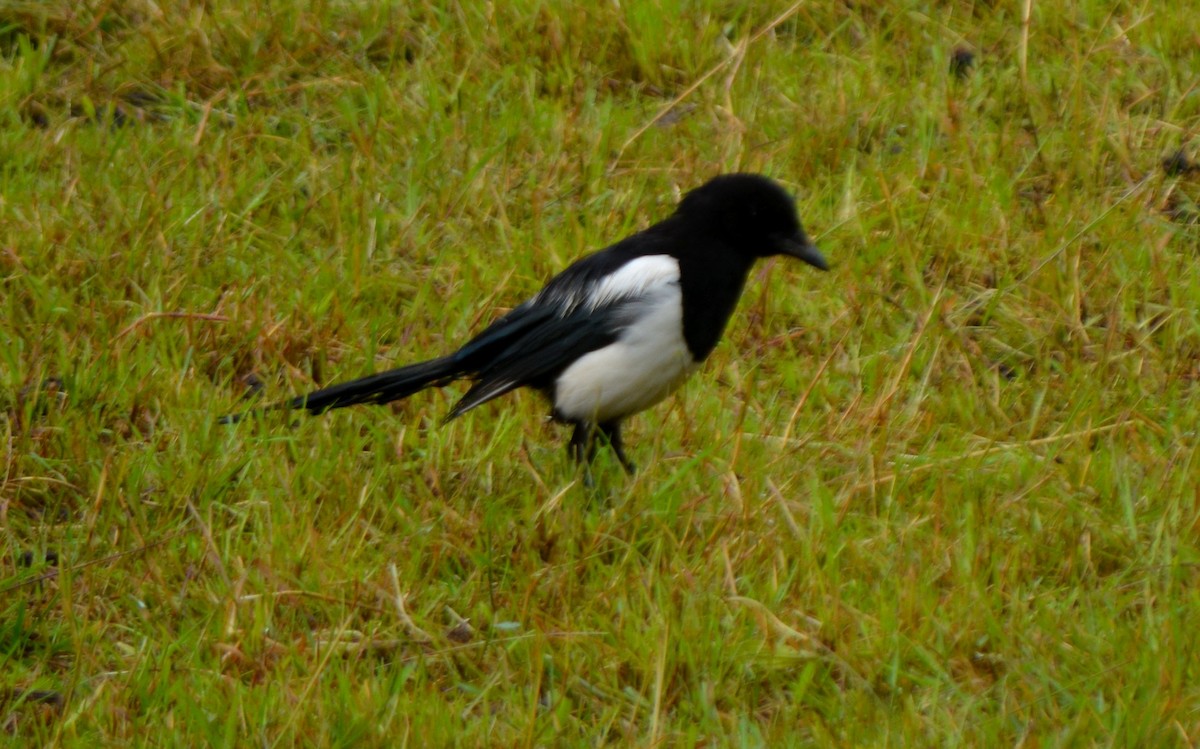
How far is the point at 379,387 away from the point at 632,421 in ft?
2.29

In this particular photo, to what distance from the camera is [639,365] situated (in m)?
3.87

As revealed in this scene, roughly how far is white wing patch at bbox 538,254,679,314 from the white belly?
3 centimetres

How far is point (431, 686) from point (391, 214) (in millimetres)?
2192

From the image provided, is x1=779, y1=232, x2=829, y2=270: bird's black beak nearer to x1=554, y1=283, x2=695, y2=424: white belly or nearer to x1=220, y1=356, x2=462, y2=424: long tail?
x1=554, y1=283, x2=695, y2=424: white belly

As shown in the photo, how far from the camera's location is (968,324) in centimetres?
475

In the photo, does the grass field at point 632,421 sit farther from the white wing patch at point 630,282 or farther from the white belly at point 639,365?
the white wing patch at point 630,282

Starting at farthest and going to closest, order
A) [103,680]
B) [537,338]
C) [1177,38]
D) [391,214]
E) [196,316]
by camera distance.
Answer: [1177,38] < [391,214] < [196,316] < [537,338] < [103,680]

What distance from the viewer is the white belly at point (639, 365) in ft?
12.7

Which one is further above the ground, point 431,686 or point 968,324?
point 431,686

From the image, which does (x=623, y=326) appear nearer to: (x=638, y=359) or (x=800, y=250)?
(x=638, y=359)

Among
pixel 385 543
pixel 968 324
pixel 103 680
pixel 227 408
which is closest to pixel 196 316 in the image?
pixel 227 408

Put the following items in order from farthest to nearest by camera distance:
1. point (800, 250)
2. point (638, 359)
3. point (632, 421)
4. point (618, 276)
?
point (632, 421) → point (800, 250) → point (618, 276) → point (638, 359)

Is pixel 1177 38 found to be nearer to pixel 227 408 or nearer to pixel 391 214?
pixel 391 214

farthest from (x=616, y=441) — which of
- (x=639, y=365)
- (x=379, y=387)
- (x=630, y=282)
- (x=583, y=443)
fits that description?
(x=379, y=387)
